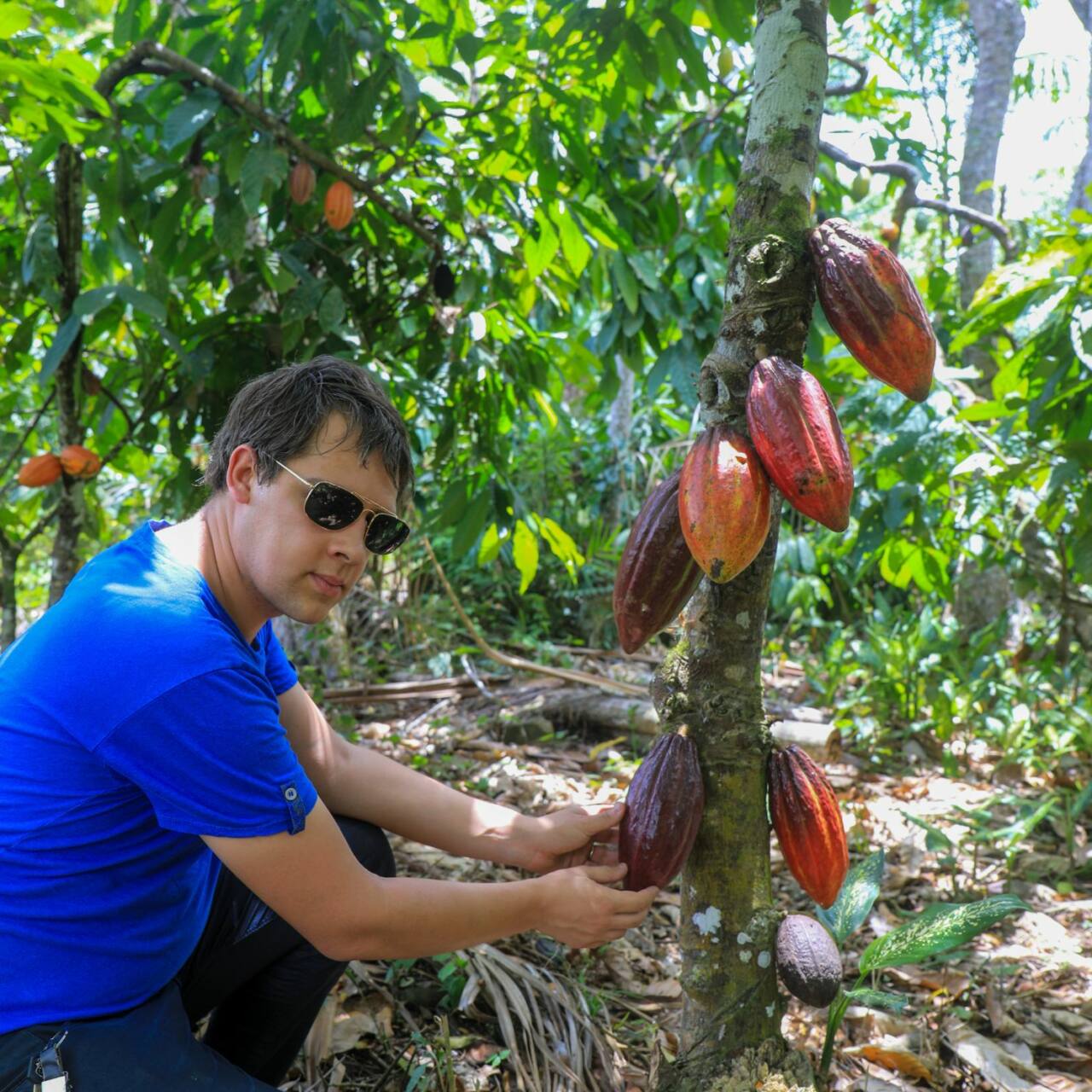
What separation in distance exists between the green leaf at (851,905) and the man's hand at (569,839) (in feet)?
1.18

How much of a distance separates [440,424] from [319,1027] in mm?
1623

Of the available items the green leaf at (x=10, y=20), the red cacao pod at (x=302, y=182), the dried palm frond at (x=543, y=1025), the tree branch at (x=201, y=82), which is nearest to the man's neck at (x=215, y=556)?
the dried palm frond at (x=543, y=1025)

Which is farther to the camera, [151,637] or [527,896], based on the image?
[527,896]

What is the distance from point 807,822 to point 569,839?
0.38m

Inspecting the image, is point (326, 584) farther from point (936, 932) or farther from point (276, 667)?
point (936, 932)

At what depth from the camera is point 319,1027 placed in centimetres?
176

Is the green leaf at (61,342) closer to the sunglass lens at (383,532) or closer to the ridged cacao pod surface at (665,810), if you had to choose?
the sunglass lens at (383,532)

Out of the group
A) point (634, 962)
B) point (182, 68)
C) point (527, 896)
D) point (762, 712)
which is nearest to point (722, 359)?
point (762, 712)

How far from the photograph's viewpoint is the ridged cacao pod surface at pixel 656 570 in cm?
117

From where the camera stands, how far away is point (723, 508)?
106cm

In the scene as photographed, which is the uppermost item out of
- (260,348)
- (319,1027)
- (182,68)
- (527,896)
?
(182,68)

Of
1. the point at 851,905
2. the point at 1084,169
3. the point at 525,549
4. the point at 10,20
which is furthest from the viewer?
the point at 1084,169

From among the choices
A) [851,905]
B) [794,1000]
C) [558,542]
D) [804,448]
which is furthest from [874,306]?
[558,542]

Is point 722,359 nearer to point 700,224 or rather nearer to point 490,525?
point 490,525
